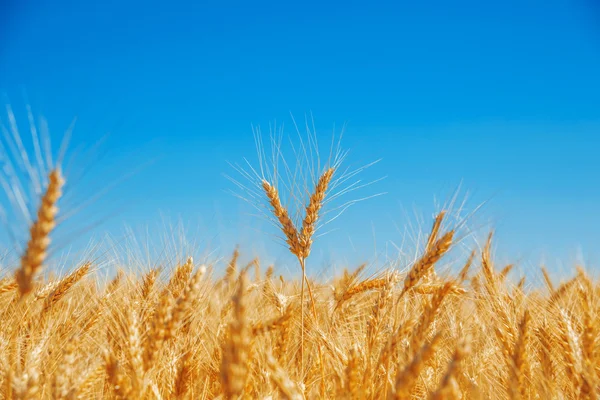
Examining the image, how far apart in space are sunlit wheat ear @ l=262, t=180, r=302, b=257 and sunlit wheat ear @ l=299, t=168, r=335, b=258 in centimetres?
3

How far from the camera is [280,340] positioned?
2365mm

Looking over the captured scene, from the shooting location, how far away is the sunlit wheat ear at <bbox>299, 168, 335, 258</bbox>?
252cm

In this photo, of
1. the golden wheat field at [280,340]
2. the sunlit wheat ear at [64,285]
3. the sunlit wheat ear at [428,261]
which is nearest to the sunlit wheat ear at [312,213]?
the golden wheat field at [280,340]

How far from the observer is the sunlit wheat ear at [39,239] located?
1561 mm

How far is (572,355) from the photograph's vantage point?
1.79 metres

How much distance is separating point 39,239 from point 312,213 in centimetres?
137

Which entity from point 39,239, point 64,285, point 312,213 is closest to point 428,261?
point 312,213

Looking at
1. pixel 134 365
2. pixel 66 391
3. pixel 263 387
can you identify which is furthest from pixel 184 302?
pixel 263 387

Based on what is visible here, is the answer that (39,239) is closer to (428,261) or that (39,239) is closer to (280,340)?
(280,340)

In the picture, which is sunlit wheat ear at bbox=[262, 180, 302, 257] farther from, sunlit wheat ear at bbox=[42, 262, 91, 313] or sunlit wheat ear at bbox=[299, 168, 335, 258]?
sunlit wheat ear at bbox=[42, 262, 91, 313]

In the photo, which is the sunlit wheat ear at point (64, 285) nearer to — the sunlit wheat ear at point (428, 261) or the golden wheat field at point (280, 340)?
the golden wheat field at point (280, 340)

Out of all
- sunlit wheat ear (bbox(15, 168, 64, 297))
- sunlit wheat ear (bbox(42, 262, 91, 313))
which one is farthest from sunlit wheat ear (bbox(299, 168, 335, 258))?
sunlit wheat ear (bbox(42, 262, 91, 313))

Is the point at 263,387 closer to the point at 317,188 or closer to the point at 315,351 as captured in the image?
the point at 315,351

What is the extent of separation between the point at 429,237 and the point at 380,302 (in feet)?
1.46
